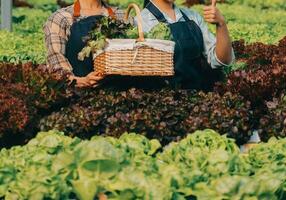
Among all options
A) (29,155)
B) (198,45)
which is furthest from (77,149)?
(198,45)

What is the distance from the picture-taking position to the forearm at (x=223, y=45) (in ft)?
23.4

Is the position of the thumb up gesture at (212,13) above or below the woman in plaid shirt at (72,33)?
A: above

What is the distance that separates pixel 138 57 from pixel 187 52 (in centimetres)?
70

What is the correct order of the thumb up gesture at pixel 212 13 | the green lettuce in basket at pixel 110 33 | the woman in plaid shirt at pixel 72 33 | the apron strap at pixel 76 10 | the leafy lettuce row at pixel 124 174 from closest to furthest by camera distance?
the leafy lettuce row at pixel 124 174
the thumb up gesture at pixel 212 13
the green lettuce in basket at pixel 110 33
the woman in plaid shirt at pixel 72 33
the apron strap at pixel 76 10

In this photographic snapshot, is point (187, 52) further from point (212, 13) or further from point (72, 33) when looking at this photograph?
point (72, 33)

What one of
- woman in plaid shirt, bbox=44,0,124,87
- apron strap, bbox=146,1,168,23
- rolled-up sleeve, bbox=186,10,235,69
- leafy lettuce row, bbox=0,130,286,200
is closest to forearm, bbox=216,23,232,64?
rolled-up sleeve, bbox=186,10,235,69

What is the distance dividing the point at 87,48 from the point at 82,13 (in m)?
0.58

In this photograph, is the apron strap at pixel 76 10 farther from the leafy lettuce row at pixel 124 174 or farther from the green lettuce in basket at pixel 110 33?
the leafy lettuce row at pixel 124 174

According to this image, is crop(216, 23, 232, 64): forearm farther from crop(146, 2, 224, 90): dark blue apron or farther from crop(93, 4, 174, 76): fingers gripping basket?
crop(93, 4, 174, 76): fingers gripping basket

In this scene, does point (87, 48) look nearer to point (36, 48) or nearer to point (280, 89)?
point (280, 89)

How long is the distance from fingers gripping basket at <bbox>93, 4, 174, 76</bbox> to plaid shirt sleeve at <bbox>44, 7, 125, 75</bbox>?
1.93 ft

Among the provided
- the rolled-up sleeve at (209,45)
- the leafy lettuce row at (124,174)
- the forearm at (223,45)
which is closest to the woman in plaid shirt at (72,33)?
the rolled-up sleeve at (209,45)

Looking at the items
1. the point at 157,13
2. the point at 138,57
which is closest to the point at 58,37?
the point at 157,13

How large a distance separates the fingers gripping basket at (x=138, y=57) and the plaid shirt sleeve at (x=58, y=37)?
59 cm
